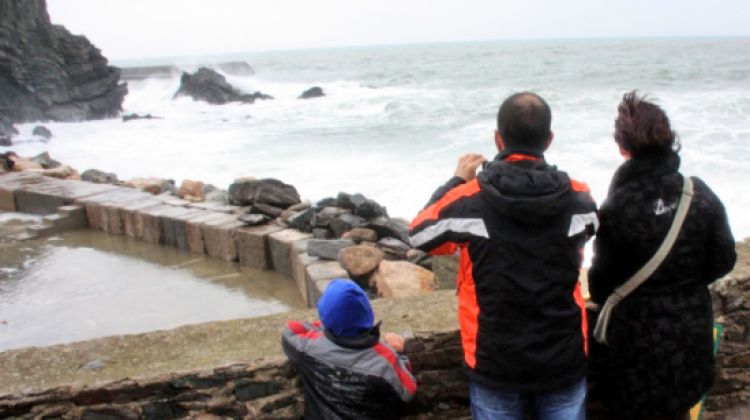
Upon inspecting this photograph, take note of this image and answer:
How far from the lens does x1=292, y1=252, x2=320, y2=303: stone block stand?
6.64 meters

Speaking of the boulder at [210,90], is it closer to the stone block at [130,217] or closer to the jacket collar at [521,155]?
the stone block at [130,217]

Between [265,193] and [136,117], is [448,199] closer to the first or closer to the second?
[265,193]

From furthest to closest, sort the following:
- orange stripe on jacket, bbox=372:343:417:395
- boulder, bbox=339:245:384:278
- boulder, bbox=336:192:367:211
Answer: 1. boulder, bbox=336:192:367:211
2. boulder, bbox=339:245:384:278
3. orange stripe on jacket, bbox=372:343:417:395

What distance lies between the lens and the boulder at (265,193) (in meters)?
8.77

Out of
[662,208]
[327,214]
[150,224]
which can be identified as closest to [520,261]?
[662,208]

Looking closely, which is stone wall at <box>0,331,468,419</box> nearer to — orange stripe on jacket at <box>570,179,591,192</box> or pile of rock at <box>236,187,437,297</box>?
orange stripe on jacket at <box>570,179,591,192</box>

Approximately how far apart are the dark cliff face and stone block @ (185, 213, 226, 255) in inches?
1114

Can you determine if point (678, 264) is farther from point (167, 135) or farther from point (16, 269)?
point (167, 135)

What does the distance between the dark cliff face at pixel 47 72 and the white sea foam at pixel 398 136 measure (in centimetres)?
260

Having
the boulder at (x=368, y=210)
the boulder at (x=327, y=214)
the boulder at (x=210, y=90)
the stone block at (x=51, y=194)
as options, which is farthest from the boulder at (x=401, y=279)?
the boulder at (x=210, y=90)

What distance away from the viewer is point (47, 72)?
35719 millimetres

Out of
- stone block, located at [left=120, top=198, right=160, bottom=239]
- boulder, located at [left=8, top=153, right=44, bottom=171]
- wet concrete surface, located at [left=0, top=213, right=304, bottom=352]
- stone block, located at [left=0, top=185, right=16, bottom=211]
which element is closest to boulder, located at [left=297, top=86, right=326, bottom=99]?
boulder, located at [left=8, top=153, right=44, bottom=171]

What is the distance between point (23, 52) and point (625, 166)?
128 ft

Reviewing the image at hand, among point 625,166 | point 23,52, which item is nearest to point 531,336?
point 625,166
